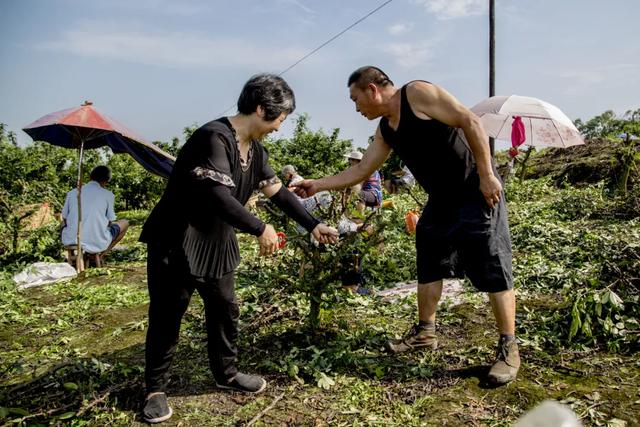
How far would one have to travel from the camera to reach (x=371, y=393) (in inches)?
108

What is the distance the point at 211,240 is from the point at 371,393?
1.27 meters

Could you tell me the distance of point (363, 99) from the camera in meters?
2.96

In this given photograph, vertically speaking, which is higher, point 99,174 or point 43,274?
point 99,174

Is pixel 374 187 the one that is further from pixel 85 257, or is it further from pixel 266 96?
pixel 266 96

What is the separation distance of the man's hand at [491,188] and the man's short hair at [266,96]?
1204mm

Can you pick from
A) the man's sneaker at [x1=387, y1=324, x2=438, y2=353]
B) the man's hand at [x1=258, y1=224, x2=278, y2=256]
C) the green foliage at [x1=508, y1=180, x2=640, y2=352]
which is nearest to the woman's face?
the man's hand at [x1=258, y1=224, x2=278, y2=256]

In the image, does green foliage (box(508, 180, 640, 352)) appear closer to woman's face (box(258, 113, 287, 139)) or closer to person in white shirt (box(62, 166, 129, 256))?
woman's face (box(258, 113, 287, 139))

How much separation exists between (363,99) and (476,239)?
109cm

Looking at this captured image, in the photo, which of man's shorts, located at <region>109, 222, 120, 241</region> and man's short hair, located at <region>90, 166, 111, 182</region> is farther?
man's shorts, located at <region>109, 222, 120, 241</region>

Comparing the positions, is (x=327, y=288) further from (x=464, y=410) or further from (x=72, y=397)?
(x=72, y=397)

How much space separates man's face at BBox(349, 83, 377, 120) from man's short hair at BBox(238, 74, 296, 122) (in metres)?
0.58

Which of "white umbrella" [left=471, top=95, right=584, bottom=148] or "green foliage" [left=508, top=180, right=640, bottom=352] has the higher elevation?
"white umbrella" [left=471, top=95, right=584, bottom=148]

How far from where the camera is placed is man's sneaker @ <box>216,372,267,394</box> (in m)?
2.79

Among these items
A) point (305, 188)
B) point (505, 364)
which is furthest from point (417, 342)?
point (305, 188)
